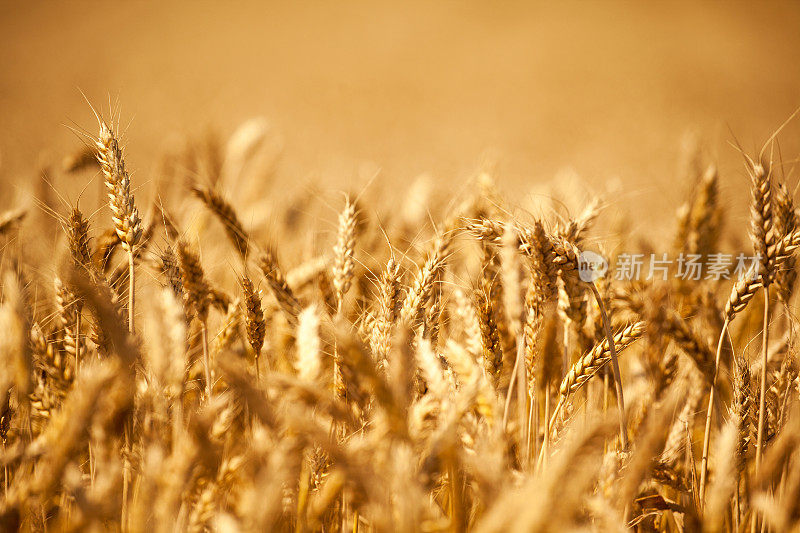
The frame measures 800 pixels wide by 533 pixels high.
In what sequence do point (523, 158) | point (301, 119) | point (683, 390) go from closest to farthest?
point (683, 390) < point (523, 158) < point (301, 119)

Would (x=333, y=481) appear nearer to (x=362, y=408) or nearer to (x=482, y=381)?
(x=362, y=408)

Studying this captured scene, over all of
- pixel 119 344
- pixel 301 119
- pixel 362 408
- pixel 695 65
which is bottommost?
pixel 362 408

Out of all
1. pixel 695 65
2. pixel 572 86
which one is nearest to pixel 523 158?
pixel 572 86

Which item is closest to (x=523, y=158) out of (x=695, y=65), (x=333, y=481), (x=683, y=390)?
(x=695, y=65)

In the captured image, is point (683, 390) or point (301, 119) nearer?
point (683, 390)

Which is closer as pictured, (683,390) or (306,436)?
(306,436)

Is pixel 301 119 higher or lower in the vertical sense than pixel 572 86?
lower

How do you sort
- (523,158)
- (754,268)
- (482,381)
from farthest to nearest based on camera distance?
(523,158) < (754,268) < (482,381)

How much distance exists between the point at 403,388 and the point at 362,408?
345mm

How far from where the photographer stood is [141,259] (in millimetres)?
1569

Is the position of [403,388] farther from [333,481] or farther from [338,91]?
[338,91]

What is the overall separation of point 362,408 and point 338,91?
73.2 ft

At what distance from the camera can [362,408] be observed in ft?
3.78

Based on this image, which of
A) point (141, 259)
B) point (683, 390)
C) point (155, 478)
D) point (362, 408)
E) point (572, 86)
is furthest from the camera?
point (572, 86)
